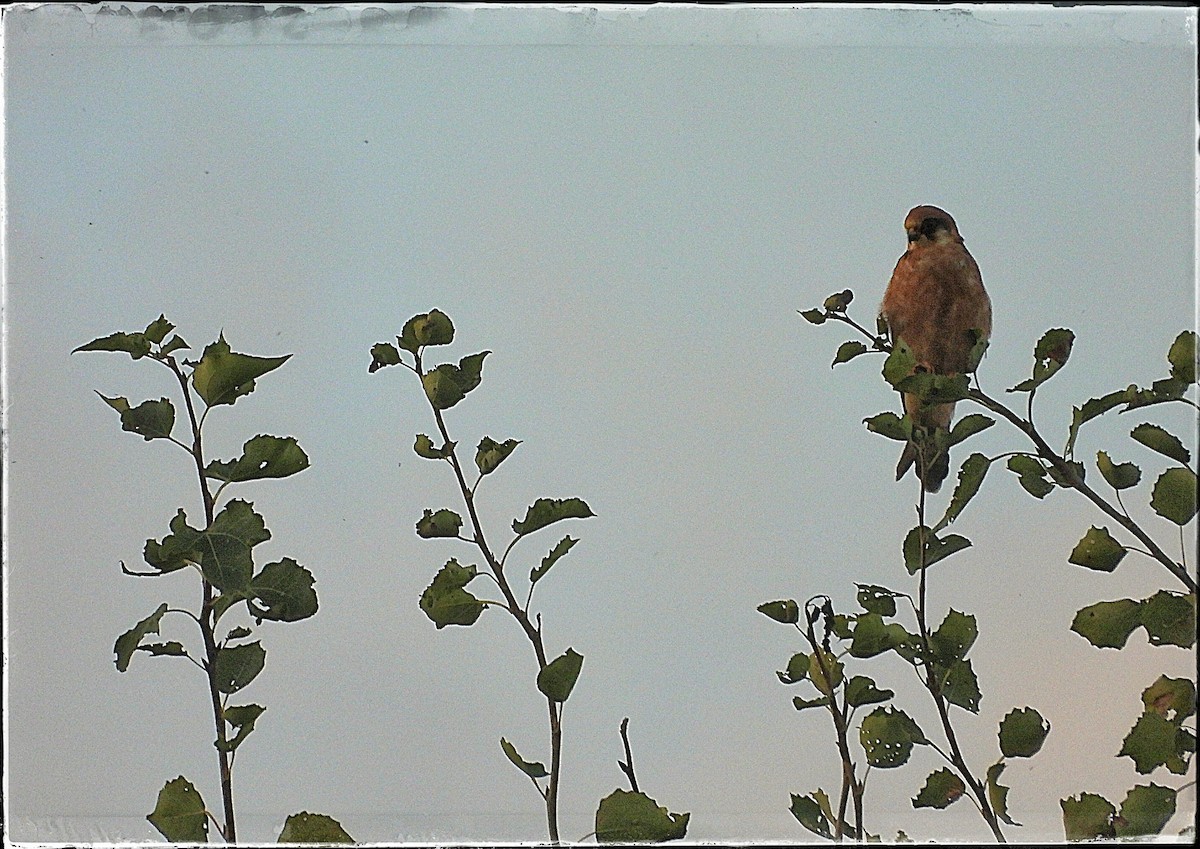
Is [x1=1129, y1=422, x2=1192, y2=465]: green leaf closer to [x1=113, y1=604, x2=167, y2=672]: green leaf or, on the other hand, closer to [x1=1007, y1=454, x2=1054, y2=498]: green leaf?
[x1=1007, y1=454, x2=1054, y2=498]: green leaf

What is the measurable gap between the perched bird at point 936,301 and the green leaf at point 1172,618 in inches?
10.9

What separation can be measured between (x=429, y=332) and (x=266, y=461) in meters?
0.13

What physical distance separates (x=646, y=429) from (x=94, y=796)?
0.50 meters

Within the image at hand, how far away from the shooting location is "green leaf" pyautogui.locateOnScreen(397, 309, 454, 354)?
557 mm

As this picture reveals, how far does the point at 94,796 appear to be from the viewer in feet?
2.62

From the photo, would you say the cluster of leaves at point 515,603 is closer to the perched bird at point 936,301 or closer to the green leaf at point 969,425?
the green leaf at point 969,425

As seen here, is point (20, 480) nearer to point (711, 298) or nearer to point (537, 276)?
point (537, 276)

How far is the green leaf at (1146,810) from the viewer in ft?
1.51

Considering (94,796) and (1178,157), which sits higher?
(1178,157)

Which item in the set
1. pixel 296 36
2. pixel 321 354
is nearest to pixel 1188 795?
pixel 321 354

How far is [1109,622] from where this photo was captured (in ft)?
1.54

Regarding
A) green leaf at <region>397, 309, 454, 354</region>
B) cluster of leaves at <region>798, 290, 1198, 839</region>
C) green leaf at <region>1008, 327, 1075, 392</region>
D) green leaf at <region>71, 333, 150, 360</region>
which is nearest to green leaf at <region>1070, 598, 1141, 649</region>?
cluster of leaves at <region>798, 290, 1198, 839</region>

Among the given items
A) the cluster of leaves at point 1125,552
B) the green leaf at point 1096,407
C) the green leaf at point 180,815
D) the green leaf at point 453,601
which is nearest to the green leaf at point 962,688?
the cluster of leaves at point 1125,552

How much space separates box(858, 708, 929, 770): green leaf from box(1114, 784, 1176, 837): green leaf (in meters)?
0.09
